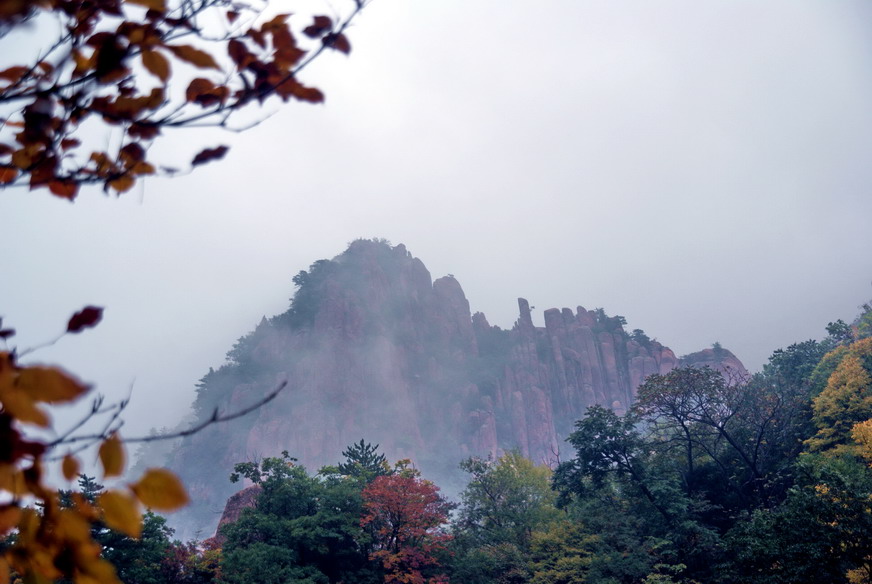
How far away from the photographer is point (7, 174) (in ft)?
4.73

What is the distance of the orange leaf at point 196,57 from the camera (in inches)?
45.3

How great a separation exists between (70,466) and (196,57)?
2.84 feet

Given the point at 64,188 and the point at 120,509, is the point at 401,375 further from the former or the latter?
the point at 120,509

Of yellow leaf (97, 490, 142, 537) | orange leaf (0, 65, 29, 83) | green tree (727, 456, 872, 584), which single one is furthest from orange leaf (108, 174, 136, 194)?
green tree (727, 456, 872, 584)

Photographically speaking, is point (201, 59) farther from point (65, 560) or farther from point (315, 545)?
point (315, 545)

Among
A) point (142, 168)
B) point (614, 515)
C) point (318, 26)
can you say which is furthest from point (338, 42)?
point (614, 515)

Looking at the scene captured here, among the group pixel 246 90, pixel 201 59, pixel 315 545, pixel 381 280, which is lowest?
pixel 315 545

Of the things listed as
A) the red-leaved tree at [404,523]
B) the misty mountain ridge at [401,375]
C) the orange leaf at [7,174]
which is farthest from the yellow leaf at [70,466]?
the misty mountain ridge at [401,375]

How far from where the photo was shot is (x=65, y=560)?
842mm

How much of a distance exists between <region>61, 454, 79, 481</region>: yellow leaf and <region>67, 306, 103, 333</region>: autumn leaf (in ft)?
0.80

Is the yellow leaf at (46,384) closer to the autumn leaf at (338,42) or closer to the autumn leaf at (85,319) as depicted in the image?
the autumn leaf at (85,319)

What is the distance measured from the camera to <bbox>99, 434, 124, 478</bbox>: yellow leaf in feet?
2.73

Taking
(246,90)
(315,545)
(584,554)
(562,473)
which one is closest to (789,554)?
(584,554)

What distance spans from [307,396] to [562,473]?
1356 inches
